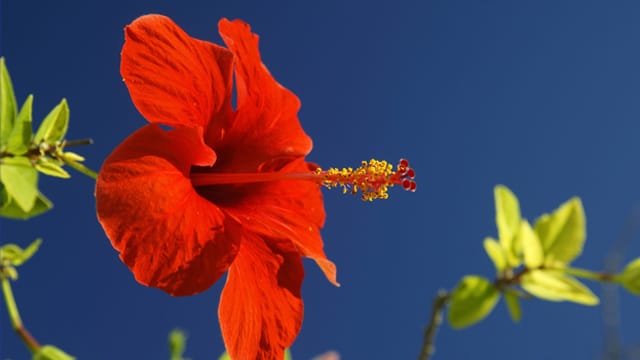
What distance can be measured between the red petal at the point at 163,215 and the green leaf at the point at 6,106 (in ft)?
0.85

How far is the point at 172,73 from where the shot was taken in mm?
1327

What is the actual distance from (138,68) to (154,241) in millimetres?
288

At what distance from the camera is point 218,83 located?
1.40m

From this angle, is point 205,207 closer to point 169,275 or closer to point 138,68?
point 169,275

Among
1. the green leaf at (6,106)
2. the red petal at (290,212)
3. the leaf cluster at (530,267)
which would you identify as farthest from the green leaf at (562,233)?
the green leaf at (6,106)

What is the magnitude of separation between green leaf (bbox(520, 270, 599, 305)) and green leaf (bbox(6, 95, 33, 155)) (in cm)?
88

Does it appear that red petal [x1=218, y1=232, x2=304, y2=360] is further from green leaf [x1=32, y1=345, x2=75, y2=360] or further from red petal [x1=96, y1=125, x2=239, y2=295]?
green leaf [x1=32, y1=345, x2=75, y2=360]

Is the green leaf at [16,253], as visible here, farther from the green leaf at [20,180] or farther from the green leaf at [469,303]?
the green leaf at [469,303]

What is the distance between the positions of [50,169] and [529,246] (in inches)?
32.6

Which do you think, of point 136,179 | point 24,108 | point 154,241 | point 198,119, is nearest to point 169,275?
point 154,241

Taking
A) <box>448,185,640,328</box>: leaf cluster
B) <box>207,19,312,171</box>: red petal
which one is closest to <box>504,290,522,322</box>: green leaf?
<box>448,185,640,328</box>: leaf cluster

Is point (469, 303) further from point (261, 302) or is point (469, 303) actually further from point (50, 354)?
point (50, 354)

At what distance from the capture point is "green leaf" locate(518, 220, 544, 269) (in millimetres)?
1220

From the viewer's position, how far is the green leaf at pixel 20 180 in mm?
1314
